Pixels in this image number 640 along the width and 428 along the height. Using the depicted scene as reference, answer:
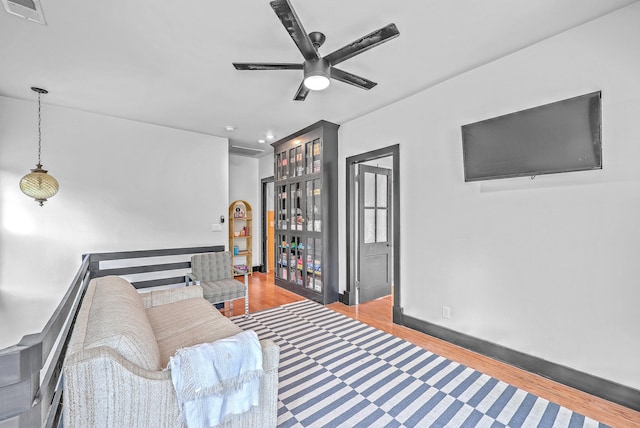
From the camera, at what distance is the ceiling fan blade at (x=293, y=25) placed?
150 centimetres

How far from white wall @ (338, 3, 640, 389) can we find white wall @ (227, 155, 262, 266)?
13.2 ft

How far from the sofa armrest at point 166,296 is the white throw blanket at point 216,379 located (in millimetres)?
1617

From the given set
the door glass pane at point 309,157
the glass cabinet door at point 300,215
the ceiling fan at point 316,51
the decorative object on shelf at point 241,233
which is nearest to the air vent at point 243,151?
the glass cabinet door at point 300,215

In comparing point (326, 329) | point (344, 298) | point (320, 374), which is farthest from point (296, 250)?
point (320, 374)

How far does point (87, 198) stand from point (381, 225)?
423 centimetres

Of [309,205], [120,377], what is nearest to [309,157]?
[309,205]

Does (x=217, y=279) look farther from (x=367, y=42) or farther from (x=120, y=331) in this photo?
(x=367, y=42)

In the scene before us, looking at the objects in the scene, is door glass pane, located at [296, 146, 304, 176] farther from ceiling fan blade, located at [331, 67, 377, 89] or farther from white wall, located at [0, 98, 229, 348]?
ceiling fan blade, located at [331, 67, 377, 89]

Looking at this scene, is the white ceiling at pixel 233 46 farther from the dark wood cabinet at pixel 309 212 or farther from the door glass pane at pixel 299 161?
the door glass pane at pixel 299 161

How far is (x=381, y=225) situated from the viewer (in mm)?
4500

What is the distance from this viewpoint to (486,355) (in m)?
2.63

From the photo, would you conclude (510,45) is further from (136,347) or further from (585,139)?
(136,347)

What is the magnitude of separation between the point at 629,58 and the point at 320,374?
10.8 ft

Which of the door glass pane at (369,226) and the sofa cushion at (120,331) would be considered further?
the door glass pane at (369,226)
